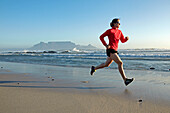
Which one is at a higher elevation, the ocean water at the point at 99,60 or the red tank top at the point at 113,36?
the red tank top at the point at 113,36

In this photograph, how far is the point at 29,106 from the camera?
2.35 metres

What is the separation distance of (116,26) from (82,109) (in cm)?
241

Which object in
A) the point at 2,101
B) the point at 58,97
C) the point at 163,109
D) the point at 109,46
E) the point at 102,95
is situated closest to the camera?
the point at 163,109

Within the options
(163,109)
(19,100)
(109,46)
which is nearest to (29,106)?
(19,100)

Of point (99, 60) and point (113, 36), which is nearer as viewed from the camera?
point (113, 36)

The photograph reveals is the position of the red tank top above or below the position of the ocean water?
above

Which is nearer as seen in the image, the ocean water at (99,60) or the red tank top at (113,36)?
the red tank top at (113,36)

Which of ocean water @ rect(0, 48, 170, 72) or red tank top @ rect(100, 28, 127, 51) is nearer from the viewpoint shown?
red tank top @ rect(100, 28, 127, 51)

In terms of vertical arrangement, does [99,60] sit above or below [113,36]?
below

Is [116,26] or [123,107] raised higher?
[116,26]

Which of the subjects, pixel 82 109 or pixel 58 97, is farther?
pixel 58 97

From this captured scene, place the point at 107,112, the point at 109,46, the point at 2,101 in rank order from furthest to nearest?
the point at 109,46, the point at 2,101, the point at 107,112

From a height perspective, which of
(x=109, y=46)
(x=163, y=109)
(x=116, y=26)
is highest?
(x=116, y=26)

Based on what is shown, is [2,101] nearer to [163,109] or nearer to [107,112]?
[107,112]
